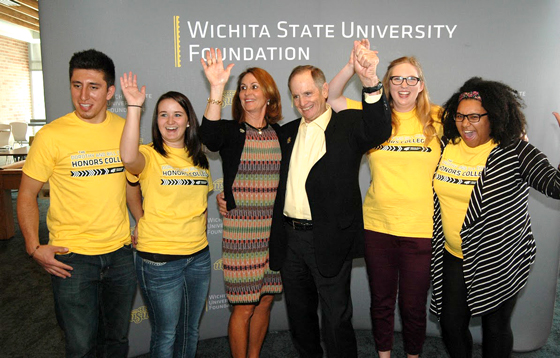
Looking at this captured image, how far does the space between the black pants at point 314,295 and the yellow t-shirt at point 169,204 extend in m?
0.51

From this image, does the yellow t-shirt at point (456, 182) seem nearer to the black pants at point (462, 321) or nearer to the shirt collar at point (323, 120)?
the black pants at point (462, 321)

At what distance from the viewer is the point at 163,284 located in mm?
1869

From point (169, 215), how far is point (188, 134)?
1.37 ft

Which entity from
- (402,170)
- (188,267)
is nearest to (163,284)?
(188,267)

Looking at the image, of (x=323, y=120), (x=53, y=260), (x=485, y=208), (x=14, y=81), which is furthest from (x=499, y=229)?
(x=14, y=81)

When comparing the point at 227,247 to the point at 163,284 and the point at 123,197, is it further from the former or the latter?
the point at 123,197

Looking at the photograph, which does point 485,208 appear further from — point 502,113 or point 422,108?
point 422,108

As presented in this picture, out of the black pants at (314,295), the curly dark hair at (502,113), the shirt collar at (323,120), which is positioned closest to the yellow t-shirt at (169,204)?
the black pants at (314,295)

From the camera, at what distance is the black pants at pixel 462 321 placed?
1.94m

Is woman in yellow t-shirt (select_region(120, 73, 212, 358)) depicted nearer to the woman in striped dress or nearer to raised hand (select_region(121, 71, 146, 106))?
raised hand (select_region(121, 71, 146, 106))

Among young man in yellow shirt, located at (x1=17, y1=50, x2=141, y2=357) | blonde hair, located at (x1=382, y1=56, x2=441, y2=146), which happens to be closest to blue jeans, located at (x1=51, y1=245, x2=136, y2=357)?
young man in yellow shirt, located at (x1=17, y1=50, x2=141, y2=357)

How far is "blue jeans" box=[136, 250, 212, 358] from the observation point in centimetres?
187

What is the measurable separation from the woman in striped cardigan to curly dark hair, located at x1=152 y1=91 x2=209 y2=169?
122 centimetres

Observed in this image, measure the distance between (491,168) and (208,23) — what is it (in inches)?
74.2
